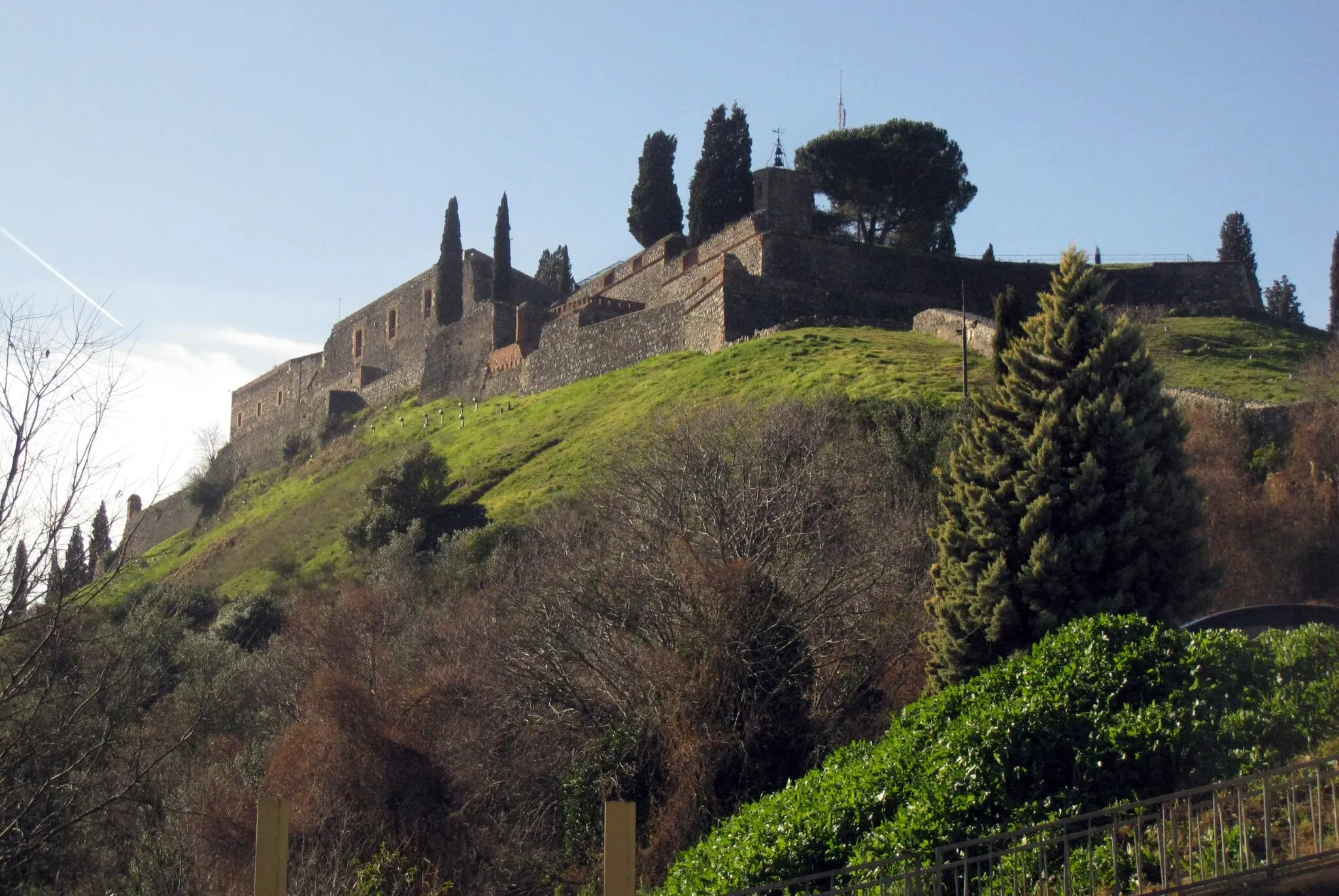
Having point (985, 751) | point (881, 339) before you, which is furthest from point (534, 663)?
point (881, 339)

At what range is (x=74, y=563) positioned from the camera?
11.0 metres

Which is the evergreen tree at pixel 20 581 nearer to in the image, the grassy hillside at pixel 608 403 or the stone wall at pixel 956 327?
the grassy hillside at pixel 608 403

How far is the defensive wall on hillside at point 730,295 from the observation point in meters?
41.0

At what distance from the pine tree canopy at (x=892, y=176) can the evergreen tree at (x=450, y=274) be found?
14.9m

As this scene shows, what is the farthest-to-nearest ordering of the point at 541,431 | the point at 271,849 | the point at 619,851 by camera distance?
1. the point at 541,431
2. the point at 271,849
3. the point at 619,851

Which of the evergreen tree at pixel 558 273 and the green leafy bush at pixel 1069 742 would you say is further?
the evergreen tree at pixel 558 273

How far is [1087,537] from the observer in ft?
49.4

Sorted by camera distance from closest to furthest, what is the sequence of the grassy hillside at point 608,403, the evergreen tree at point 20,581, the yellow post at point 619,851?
the yellow post at point 619,851
the evergreen tree at point 20,581
the grassy hillside at point 608,403

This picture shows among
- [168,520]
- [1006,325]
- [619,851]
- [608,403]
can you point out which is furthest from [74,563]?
[168,520]

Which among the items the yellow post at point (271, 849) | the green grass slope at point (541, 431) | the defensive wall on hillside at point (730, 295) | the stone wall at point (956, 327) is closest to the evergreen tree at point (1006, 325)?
the green grass slope at point (541, 431)

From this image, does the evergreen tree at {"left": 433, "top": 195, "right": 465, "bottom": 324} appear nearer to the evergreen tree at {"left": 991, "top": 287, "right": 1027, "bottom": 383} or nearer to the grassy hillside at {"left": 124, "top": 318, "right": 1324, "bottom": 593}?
the grassy hillside at {"left": 124, "top": 318, "right": 1324, "bottom": 593}

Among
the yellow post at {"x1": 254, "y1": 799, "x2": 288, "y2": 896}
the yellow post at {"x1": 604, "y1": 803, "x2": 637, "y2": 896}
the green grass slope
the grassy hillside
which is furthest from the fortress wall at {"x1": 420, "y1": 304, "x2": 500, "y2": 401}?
the yellow post at {"x1": 604, "y1": 803, "x2": 637, "y2": 896}

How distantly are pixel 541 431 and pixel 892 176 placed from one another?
18.8 m

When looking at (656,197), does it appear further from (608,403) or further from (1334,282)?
(1334,282)
